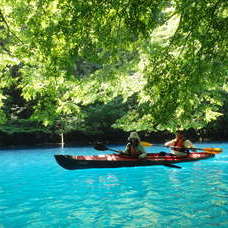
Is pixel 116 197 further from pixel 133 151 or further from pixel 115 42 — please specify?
pixel 133 151

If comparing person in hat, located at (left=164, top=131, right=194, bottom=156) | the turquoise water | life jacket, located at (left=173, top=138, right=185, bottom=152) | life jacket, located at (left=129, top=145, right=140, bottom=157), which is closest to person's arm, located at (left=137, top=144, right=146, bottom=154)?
life jacket, located at (left=129, top=145, right=140, bottom=157)

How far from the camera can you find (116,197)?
847 centimetres

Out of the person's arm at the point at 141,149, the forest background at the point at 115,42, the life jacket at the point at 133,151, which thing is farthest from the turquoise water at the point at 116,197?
the forest background at the point at 115,42

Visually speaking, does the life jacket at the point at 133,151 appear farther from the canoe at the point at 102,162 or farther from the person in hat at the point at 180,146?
the person in hat at the point at 180,146

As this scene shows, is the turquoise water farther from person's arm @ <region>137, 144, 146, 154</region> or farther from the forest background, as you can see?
the forest background

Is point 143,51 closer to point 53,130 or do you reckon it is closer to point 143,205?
point 143,205

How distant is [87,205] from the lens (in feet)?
25.2

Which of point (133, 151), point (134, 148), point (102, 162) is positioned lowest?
point (102, 162)

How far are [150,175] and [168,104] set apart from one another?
6221 mm

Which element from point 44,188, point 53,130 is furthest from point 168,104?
point 53,130

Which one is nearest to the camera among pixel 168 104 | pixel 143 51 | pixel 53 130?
pixel 168 104

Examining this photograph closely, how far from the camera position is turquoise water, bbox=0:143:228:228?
6.46 m

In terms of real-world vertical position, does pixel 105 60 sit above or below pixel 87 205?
above

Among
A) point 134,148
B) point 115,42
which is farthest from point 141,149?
point 115,42
